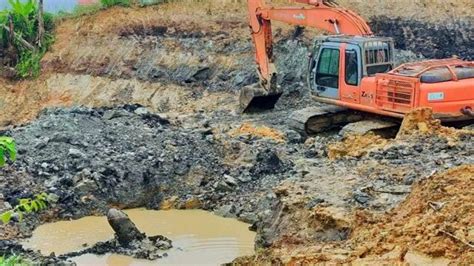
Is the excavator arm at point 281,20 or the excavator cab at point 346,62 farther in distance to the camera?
the excavator arm at point 281,20

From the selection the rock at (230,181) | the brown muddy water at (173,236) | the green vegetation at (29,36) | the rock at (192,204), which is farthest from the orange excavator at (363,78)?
the green vegetation at (29,36)

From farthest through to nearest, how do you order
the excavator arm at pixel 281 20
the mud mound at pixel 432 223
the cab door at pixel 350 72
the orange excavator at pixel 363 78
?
the excavator arm at pixel 281 20
the cab door at pixel 350 72
the orange excavator at pixel 363 78
the mud mound at pixel 432 223

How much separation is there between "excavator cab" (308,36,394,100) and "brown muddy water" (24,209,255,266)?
11.6 ft

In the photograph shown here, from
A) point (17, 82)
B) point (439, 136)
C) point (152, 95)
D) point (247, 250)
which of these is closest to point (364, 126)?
point (439, 136)

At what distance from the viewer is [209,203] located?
467 inches

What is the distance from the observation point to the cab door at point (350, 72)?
1320 centimetres

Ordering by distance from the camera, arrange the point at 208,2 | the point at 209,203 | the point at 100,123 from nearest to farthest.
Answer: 1. the point at 209,203
2. the point at 100,123
3. the point at 208,2

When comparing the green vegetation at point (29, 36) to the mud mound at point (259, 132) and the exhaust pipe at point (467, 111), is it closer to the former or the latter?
the mud mound at point (259, 132)

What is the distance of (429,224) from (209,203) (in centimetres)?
581

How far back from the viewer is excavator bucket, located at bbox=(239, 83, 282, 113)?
56.1 feet

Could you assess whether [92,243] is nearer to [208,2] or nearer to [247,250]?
[247,250]

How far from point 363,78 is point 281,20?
335 cm

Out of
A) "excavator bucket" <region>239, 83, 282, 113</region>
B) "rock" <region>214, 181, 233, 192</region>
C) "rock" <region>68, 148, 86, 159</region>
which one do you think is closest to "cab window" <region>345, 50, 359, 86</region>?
"rock" <region>214, 181, 233, 192</region>

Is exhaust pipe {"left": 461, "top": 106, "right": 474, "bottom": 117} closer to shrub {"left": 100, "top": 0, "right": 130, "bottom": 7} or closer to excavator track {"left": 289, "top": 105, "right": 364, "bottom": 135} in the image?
excavator track {"left": 289, "top": 105, "right": 364, "bottom": 135}
